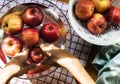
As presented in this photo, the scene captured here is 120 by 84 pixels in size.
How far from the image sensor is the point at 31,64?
2.82 ft

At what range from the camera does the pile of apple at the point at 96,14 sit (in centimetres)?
89

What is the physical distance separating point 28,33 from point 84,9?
160 mm

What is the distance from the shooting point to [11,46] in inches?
34.6

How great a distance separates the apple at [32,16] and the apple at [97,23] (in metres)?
0.13

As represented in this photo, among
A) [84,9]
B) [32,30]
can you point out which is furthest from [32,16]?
[84,9]

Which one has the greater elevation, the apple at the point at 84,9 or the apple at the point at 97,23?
the apple at the point at 84,9

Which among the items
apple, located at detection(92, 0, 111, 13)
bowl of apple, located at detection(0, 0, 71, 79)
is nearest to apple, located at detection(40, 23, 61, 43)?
bowl of apple, located at detection(0, 0, 71, 79)

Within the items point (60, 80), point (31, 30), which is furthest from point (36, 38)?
point (60, 80)

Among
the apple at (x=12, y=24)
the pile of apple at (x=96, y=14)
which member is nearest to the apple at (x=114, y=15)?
the pile of apple at (x=96, y=14)

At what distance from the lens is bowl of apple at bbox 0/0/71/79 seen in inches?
34.6

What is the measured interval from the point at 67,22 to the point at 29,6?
113 millimetres

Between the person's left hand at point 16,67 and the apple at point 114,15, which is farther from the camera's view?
the apple at point 114,15

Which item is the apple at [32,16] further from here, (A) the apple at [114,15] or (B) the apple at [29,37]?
(A) the apple at [114,15]

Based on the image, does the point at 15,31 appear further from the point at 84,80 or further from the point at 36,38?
the point at 84,80
